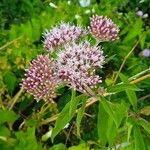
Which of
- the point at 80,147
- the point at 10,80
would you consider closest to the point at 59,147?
the point at 80,147

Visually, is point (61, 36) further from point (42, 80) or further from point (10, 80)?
point (10, 80)

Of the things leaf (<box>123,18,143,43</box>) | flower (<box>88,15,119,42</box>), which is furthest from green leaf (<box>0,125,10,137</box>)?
leaf (<box>123,18,143,43</box>)

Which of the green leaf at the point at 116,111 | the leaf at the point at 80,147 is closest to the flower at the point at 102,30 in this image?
the green leaf at the point at 116,111

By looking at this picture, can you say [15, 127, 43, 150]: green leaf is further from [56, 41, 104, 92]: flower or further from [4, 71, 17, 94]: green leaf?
[56, 41, 104, 92]: flower

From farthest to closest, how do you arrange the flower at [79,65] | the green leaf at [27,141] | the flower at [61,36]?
the green leaf at [27,141] → the flower at [61,36] → the flower at [79,65]

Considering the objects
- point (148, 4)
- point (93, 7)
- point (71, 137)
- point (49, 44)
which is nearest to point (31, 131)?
point (71, 137)

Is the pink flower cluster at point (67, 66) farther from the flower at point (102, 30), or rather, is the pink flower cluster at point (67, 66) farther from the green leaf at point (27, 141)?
the green leaf at point (27, 141)
